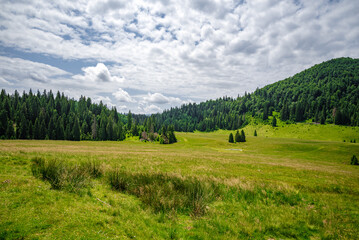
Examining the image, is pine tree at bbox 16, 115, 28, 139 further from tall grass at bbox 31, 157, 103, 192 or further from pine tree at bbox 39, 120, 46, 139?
tall grass at bbox 31, 157, 103, 192

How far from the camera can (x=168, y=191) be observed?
1280 cm

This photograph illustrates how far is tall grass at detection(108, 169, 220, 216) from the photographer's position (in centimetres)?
1116

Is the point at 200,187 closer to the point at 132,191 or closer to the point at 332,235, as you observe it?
the point at 132,191

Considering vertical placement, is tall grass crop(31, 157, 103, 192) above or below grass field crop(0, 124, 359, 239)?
above

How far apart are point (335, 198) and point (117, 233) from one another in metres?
17.8

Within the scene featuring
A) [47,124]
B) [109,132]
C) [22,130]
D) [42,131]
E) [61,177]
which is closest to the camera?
[61,177]

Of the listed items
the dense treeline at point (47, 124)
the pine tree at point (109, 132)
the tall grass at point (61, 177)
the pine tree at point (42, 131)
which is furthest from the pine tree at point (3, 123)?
the tall grass at point (61, 177)

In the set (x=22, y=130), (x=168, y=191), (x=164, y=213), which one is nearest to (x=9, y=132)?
(x=22, y=130)

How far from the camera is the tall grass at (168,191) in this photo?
11.2 meters

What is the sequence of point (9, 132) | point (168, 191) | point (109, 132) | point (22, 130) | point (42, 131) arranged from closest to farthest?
point (168, 191), point (9, 132), point (22, 130), point (42, 131), point (109, 132)

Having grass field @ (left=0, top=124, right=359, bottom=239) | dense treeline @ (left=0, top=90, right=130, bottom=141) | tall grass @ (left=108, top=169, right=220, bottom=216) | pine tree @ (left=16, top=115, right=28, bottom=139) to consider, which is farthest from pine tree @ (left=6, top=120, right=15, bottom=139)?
tall grass @ (left=108, top=169, right=220, bottom=216)

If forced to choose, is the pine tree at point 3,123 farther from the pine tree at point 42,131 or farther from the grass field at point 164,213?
the grass field at point 164,213

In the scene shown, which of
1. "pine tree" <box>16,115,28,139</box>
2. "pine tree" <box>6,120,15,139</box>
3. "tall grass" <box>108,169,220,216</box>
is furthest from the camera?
"pine tree" <box>16,115,28,139</box>

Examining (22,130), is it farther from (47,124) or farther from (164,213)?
(164,213)
